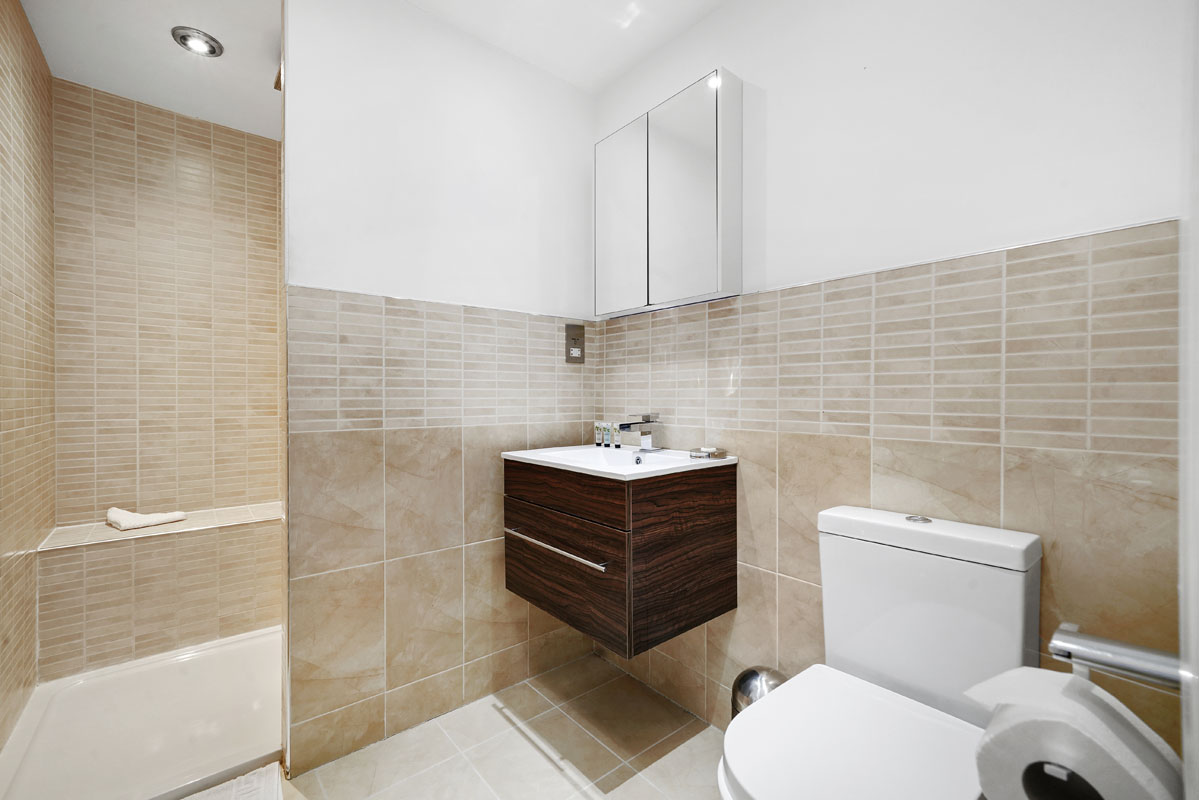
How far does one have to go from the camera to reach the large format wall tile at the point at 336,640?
4.93 feet

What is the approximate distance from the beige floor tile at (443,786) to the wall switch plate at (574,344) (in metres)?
1.40

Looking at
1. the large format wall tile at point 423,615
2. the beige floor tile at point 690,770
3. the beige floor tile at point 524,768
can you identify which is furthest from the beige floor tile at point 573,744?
the large format wall tile at point 423,615

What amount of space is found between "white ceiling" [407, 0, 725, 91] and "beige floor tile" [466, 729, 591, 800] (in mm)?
2374

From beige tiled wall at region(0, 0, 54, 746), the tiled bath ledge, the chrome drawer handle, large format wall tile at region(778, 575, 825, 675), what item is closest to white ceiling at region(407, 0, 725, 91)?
beige tiled wall at region(0, 0, 54, 746)

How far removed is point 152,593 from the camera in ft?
6.88

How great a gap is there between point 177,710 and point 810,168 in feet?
8.87

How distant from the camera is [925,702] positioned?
3.68 ft

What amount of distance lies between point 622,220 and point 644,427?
0.79 metres

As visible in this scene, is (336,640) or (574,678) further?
(574,678)

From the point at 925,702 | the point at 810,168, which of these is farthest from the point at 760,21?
the point at 925,702

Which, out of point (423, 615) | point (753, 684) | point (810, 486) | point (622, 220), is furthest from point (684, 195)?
point (423, 615)

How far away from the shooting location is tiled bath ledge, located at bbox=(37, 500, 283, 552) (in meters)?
1.99

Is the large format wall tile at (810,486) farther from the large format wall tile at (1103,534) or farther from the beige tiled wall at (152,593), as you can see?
the beige tiled wall at (152,593)

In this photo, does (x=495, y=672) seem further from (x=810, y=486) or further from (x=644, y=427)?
(x=810, y=486)
